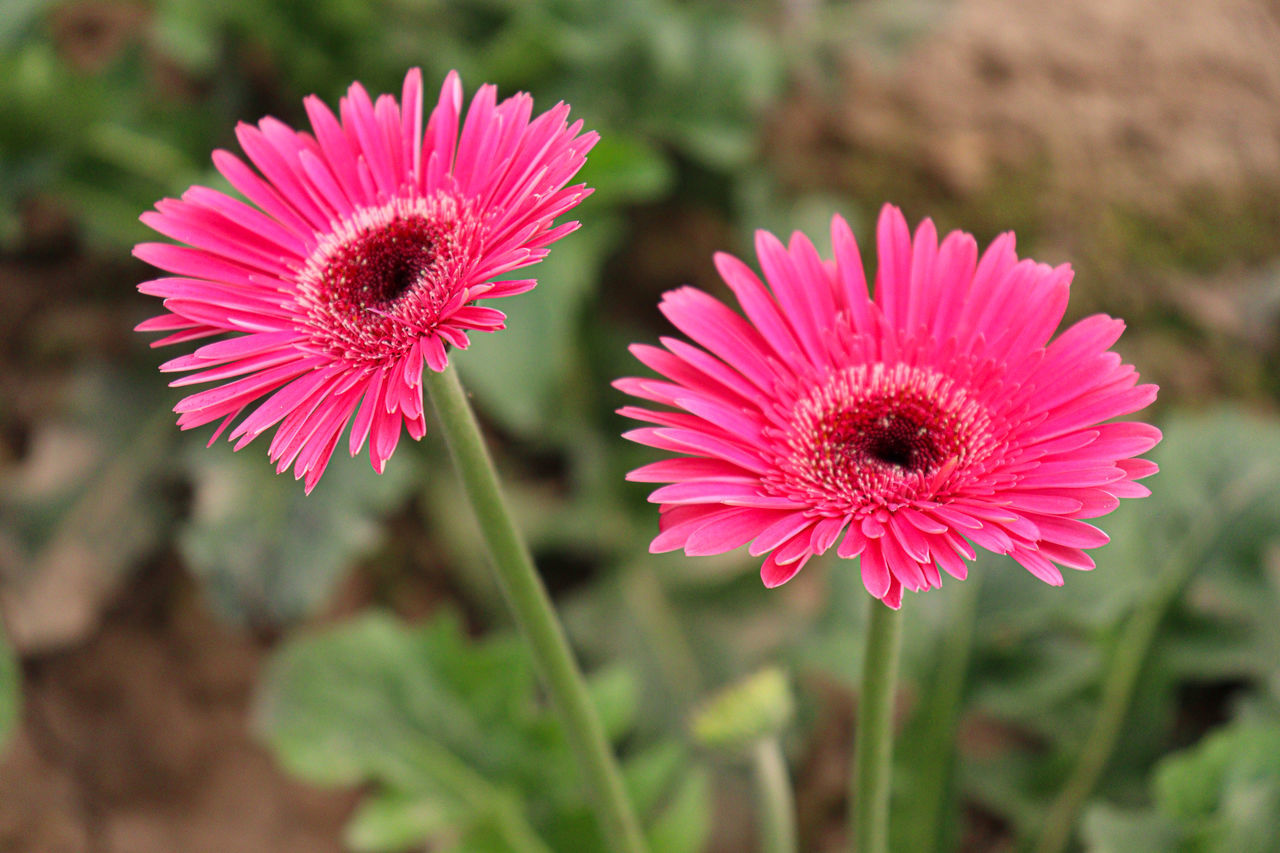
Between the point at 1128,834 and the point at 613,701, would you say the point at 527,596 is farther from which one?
the point at 1128,834

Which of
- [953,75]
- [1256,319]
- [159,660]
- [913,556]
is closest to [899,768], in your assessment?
[913,556]

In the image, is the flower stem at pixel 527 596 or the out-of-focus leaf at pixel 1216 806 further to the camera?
the out-of-focus leaf at pixel 1216 806

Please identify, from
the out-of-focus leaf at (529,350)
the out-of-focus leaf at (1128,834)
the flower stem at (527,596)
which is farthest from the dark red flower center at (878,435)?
the out-of-focus leaf at (529,350)

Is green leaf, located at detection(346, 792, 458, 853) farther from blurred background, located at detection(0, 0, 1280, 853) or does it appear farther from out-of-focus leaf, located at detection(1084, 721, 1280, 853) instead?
out-of-focus leaf, located at detection(1084, 721, 1280, 853)

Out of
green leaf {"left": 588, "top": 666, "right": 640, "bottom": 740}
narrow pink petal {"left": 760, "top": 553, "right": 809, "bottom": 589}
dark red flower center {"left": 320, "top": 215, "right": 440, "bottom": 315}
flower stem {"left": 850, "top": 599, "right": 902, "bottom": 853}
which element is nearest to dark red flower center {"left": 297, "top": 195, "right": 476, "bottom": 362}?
dark red flower center {"left": 320, "top": 215, "right": 440, "bottom": 315}

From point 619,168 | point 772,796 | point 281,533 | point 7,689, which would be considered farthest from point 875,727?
point 7,689

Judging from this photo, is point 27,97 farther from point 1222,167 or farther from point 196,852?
point 1222,167

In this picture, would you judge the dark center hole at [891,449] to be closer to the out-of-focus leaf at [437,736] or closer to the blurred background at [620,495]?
the blurred background at [620,495]
